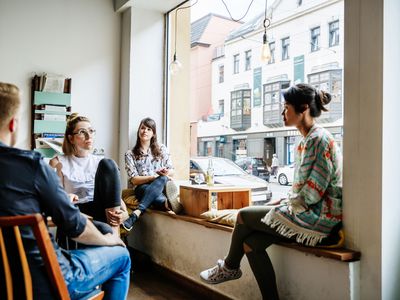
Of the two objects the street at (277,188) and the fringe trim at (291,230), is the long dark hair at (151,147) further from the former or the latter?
the fringe trim at (291,230)

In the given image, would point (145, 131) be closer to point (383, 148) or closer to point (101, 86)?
point (101, 86)

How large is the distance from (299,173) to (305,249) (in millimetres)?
382

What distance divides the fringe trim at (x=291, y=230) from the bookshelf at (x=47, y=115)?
2.39 meters

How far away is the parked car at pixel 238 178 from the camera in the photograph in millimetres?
3090

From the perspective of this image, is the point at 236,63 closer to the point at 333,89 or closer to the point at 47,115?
the point at 333,89

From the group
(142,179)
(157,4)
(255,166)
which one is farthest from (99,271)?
(157,4)

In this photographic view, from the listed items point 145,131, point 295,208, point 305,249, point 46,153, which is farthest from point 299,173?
point 46,153

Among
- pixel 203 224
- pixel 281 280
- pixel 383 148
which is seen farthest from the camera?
pixel 203 224

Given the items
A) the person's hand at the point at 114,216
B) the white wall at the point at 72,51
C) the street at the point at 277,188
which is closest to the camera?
the person's hand at the point at 114,216

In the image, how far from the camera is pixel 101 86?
13.6 ft

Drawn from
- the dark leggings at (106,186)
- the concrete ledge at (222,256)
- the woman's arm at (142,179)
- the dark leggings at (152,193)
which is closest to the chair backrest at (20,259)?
the dark leggings at (106,186)

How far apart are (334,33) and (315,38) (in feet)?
0.56

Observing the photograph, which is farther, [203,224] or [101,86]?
[101,86]

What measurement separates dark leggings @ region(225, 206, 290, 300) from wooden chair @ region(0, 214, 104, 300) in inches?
42.6
